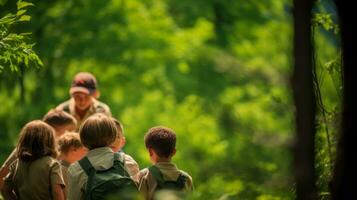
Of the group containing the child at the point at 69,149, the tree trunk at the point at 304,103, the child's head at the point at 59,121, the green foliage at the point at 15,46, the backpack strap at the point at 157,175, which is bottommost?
the backpack strap at the point at 157,175

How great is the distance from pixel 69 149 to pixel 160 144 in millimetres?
1338

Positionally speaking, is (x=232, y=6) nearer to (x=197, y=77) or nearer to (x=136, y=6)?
(x=197, y=77)

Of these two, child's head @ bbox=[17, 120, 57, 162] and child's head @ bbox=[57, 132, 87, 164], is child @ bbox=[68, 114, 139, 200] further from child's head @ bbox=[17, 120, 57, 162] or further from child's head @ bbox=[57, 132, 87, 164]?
child's head @ bbox=[57, 132, 87, 164]

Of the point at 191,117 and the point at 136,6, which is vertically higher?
the point at 136,6

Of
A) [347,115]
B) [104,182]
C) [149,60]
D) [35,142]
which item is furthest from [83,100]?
[149,60]

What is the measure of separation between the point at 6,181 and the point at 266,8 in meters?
25.8

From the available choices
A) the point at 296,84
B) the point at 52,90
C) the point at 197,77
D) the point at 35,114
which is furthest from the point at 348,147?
the point at 197,77

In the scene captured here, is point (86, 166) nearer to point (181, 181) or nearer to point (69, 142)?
point (181, 181)

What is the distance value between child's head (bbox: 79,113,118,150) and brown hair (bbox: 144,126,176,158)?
0.98ft

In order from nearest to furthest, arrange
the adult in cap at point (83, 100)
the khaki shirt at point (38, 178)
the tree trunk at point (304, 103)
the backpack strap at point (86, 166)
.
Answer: the tree trunk at point (304, 103) < the backpack strap at point (86, 166) < the khaki shirt at point (38, 178) < the adult in cap at point (83, 100)

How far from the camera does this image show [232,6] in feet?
106

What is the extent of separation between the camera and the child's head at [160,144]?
7828mm

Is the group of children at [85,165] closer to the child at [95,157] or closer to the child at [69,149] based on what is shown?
the child at [95,157]

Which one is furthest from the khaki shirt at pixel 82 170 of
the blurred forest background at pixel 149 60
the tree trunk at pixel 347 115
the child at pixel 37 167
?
the blurred forest background at pixel 149 60
